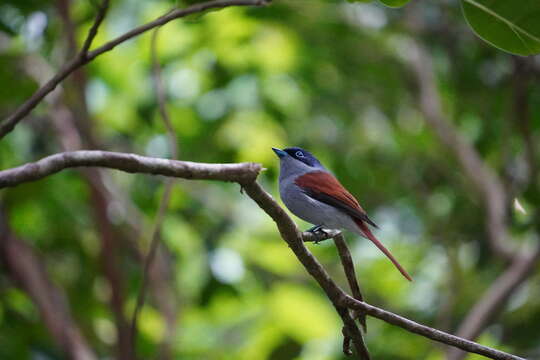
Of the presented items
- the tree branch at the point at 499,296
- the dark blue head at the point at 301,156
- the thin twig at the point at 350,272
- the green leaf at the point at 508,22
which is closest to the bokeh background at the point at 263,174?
the tree branch at the point at 499,296

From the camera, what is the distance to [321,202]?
348 cm

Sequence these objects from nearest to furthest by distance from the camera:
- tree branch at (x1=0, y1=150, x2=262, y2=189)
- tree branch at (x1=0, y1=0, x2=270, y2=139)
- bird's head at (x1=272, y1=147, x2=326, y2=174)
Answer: tree branch at (x1=0, y1=150, x2=262, y2=189)
tree branch at (x1=0, y1=0, x2=270, y2=139)
bird's head at (x1=272, y1=147, x2=326, y2=174)

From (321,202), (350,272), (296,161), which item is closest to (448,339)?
(350,272)

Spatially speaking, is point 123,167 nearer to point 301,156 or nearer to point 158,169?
point 158,169

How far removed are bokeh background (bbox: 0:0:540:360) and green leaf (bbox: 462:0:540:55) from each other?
2525 mm

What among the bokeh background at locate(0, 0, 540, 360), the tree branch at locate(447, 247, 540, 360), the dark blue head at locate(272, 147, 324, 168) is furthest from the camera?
the bokeh background at locate(0, 0, 540, 360)

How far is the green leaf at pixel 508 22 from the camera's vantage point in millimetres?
2209

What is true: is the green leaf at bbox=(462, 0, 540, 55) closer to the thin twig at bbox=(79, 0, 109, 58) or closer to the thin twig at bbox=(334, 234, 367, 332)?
the thin twig at bbox=(334, 234, 367, 332)

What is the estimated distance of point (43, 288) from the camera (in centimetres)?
443

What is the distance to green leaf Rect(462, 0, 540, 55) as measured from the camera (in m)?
2.21

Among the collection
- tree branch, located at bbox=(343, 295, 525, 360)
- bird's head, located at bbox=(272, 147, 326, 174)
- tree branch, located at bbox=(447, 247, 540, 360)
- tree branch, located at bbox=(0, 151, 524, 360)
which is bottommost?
tree branch, located at bbox=(343, 295, 525, 360)

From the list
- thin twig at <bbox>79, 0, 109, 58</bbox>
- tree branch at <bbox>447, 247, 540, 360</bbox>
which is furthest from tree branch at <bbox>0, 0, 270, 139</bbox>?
tree branch at <bbox>447, 247, 540, 360</bbox>

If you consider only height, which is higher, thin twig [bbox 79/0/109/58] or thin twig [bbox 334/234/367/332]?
thin twig [bbox 79/0/109/58]

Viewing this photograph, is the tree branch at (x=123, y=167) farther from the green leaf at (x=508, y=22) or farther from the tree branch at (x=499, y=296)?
the tree branch at (x=499, y=296)
